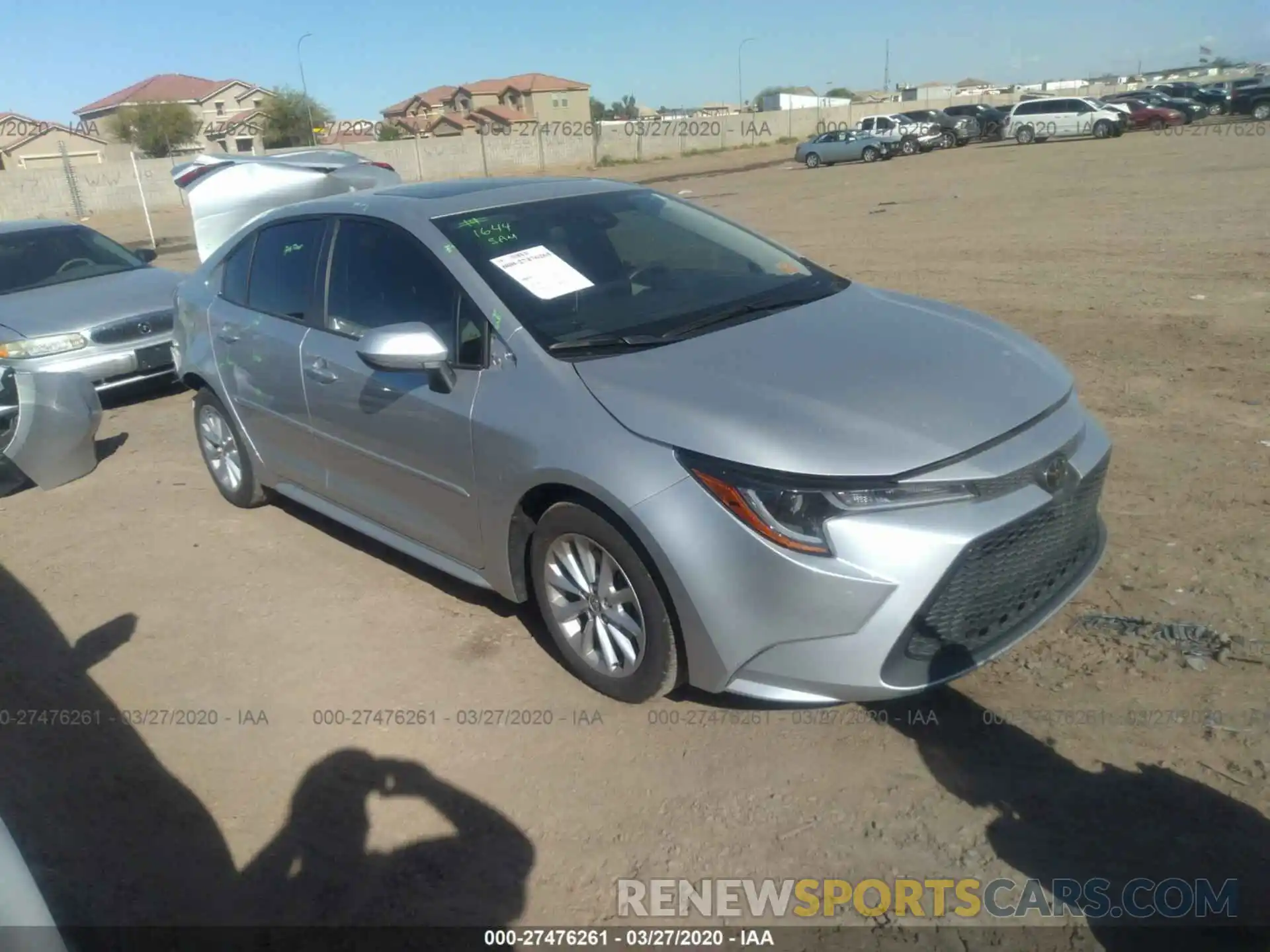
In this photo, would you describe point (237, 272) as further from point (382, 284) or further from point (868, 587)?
point (868, 587)

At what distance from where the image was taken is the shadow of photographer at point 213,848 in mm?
2783

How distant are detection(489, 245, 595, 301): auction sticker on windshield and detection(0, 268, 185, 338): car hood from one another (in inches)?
199

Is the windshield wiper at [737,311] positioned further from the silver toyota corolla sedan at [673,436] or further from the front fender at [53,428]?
the front fender at [53,428]

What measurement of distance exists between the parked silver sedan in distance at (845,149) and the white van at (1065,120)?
572 centimetres

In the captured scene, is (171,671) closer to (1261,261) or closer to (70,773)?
(70,773)

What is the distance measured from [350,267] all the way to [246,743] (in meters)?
2.05

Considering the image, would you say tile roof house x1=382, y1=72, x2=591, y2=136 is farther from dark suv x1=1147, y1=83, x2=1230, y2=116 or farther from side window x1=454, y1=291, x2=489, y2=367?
side window x1=454, y1=291, x2=489, y2=367

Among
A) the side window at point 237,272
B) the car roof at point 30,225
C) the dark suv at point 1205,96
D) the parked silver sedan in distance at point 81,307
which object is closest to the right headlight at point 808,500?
the side window at point 237,272

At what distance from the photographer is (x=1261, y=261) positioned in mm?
9898

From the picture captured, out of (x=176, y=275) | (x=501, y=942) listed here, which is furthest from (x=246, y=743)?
(x=176, y=275)

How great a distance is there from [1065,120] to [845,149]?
846cm

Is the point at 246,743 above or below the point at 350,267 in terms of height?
below

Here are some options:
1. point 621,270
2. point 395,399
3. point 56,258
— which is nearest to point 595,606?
point 395,399

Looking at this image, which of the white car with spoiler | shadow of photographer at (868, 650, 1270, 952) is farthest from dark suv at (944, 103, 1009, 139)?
shadow of photographer at (868, 650, 1270, 952)
